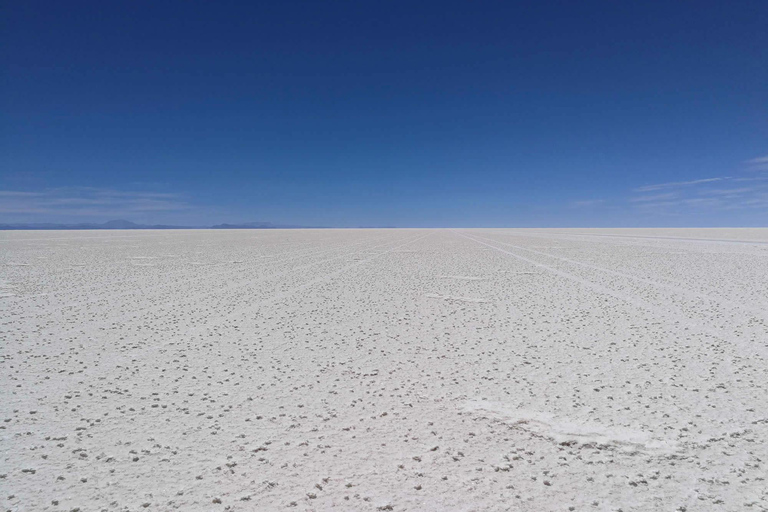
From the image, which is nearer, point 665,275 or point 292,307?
point 292,307

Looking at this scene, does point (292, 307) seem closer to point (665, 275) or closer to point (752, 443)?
point (752, 443)

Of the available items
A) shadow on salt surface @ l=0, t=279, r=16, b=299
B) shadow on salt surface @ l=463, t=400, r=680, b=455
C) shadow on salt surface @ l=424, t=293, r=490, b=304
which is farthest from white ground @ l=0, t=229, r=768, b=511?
shadow on salt surface @ l=0, t=279, r=16, b=299

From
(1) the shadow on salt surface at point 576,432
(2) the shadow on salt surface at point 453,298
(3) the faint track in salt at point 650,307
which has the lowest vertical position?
(1) the shadow on salt surface at point 576,432

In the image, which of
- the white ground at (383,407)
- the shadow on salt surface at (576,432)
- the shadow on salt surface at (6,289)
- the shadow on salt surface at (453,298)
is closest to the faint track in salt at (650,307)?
the white ground at (383,407)

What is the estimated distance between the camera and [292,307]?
789 cm

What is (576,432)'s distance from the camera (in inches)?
123

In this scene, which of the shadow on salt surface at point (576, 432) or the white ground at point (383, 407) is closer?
the white ground at point (383, 407)

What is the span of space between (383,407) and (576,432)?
1463mm

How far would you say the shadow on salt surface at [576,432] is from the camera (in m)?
2.91

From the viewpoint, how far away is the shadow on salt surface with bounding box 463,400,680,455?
9.54 feet

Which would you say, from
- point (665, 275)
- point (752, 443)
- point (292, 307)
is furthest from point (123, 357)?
point (665, 275)

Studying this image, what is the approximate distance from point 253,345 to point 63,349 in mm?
2201

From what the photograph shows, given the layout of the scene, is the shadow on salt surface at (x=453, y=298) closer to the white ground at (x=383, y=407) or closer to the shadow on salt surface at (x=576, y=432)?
the white ground at (x=383, y=407)

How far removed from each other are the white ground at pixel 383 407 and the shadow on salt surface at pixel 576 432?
0.06 feet
